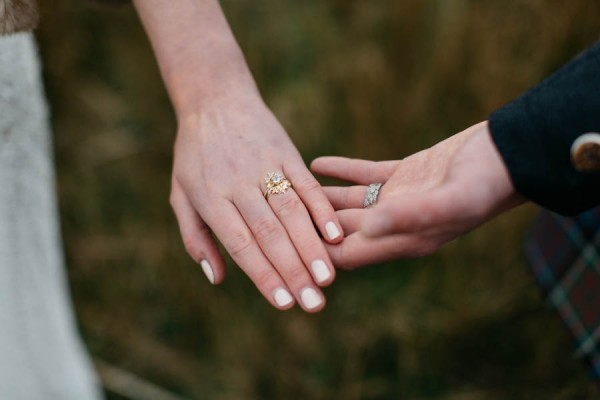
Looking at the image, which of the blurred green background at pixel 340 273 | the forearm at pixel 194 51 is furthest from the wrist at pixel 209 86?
the blurred green background at pixel 340 273

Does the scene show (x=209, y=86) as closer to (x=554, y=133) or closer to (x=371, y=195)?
(x=371, y=195)


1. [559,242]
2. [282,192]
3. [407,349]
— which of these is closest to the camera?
[282,192]

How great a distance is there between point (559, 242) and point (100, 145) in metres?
1.86

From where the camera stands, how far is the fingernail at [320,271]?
1142mm

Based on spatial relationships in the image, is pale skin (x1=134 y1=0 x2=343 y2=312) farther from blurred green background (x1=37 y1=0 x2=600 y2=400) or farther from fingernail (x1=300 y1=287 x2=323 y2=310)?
blurred green background (x1=37 y1=0 x2=600 y2=400)

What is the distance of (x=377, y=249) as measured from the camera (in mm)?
1127

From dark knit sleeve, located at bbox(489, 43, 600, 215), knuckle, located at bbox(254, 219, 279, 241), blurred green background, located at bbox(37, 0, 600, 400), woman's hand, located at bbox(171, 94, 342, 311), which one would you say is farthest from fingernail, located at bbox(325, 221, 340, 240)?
blurred green background, located at bbox(37, 0, 600, 400)

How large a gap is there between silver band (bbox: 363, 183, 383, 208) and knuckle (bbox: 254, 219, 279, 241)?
0.20 metres

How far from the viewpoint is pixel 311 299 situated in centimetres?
113

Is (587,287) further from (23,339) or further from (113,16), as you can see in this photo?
(113,16)

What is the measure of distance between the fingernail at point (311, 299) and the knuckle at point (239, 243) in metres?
0.16

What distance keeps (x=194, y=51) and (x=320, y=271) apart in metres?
0.57

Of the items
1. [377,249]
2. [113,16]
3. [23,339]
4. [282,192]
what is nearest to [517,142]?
[377,249]

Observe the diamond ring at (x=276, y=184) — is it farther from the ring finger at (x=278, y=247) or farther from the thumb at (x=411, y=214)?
the thumb at (x=411, y=214)
